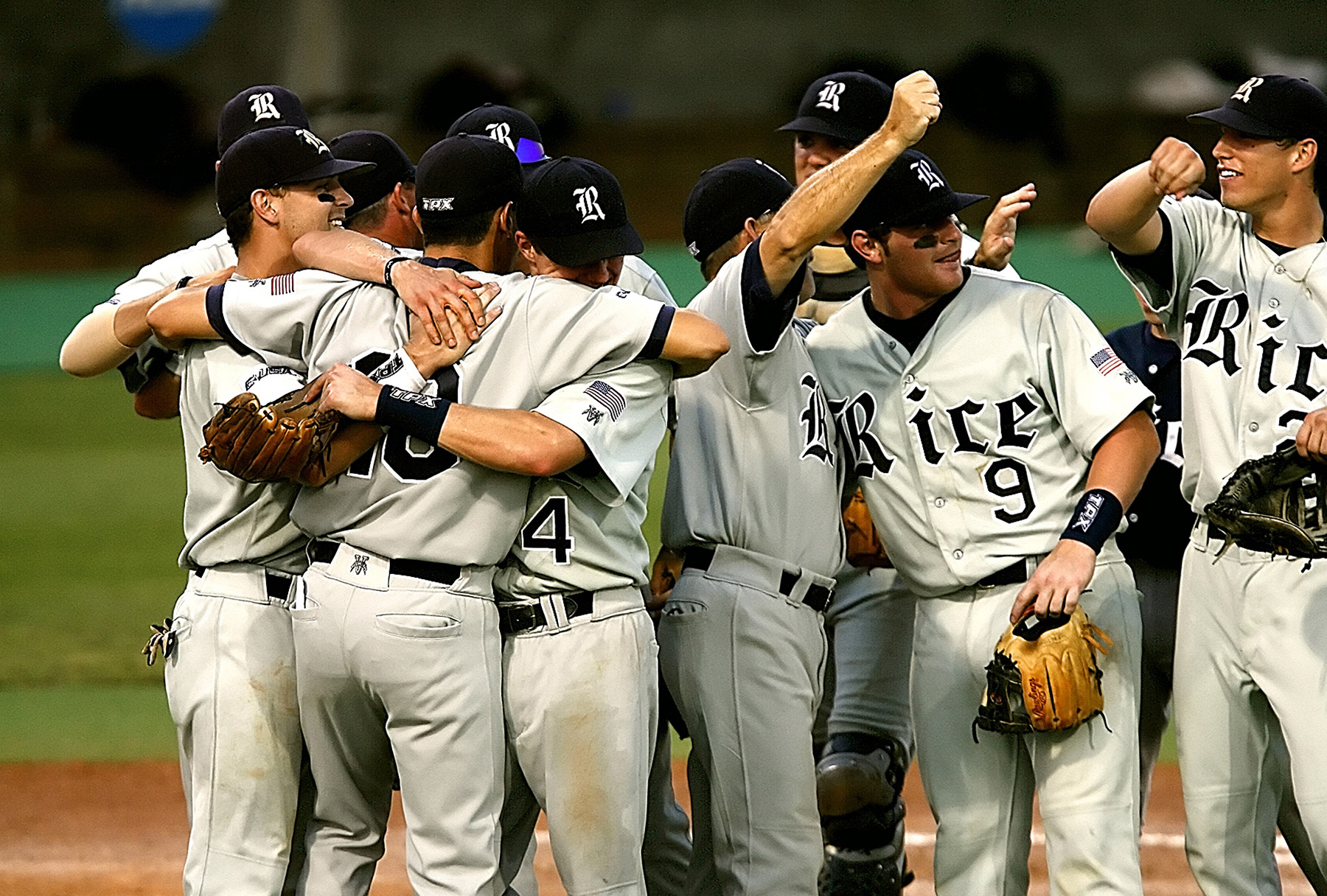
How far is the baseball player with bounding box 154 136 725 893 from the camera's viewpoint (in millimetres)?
3131

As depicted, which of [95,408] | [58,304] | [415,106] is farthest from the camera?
[415,106]

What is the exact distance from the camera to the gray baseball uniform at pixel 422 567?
3.13m

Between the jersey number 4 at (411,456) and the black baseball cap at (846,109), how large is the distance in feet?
5.84

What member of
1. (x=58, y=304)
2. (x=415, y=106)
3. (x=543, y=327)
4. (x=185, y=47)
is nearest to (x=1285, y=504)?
(x=543, y=327)

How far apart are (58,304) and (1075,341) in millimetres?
15991

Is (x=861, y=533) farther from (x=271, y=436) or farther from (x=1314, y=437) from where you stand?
(x=271, y=436)

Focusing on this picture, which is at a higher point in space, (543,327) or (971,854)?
(543,327)

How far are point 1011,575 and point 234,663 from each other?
1678mm

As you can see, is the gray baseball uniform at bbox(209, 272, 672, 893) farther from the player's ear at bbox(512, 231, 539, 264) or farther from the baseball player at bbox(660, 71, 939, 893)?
the baseball player at bbox(660, 71, 939, 893)

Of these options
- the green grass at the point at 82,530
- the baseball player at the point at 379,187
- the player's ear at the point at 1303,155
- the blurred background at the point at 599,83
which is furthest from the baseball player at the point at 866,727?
the blurred background at the point at 599,83

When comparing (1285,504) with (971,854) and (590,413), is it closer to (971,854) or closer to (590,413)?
(971,854)

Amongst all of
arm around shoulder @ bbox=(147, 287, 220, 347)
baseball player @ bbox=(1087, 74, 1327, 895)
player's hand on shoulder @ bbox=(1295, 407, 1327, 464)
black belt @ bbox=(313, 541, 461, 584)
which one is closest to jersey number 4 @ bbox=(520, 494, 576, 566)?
black belt @ bbox=(313, 541, 461, 584)

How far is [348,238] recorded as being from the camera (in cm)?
343

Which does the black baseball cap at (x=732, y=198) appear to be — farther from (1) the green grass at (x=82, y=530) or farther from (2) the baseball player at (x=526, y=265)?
(1) the green grass at (x=82, y=530)
